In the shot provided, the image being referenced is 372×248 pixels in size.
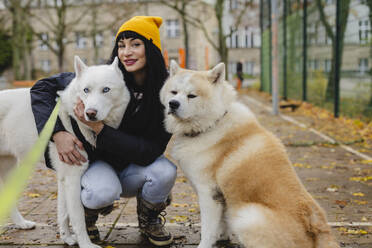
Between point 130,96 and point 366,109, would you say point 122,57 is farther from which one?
point 366,109

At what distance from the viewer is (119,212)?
352 centimetres

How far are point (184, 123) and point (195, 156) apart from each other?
11.1 inches

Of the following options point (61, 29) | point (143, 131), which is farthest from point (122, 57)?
point (61, 29)

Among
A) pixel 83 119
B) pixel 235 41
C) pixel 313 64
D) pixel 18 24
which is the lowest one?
pixel 83 119

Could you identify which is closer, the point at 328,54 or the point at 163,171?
the point at 163,171

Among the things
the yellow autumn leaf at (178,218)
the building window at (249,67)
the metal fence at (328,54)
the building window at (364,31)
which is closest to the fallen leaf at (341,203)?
the yellow autumn leaf at (178,218)

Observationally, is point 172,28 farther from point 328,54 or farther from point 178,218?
point 178,218

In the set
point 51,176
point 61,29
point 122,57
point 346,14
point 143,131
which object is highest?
point 61,29

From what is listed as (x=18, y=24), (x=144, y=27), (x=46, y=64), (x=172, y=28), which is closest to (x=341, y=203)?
(x=144, y=27)

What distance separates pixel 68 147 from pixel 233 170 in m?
1.16

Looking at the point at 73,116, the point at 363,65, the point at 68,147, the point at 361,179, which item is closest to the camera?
the point at 68,147

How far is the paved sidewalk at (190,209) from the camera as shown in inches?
113

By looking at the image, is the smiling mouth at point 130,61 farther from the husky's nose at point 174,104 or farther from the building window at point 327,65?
the building window at point 327,65

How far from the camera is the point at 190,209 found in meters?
3.53
